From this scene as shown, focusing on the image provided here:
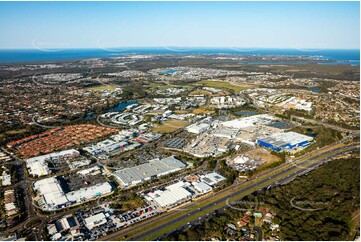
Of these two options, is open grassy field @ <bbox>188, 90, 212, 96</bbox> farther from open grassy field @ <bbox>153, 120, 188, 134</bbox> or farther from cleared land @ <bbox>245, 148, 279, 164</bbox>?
cleared land @ <bbox>245, 148, 279, 164</bbox>

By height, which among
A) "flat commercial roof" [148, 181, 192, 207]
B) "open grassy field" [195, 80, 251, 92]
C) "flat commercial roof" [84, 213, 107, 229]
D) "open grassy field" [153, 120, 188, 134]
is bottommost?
"flat commercial roof" [84, 213, 107, 229]

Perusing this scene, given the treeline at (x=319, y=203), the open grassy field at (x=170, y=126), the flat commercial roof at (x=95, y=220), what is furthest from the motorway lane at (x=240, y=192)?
the open grassy field at (x=170, y=126)

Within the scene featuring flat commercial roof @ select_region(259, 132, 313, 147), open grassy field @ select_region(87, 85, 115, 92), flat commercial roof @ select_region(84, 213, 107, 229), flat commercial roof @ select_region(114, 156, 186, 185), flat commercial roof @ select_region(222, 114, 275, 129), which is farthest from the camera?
open grassy field @ select_region(87, 85, 115, 92)

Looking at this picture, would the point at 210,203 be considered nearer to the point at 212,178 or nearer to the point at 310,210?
the point at 212,178

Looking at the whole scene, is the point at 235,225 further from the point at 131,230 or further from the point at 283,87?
the point at 283,87

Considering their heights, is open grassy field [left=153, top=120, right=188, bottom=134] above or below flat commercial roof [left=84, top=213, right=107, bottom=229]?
above

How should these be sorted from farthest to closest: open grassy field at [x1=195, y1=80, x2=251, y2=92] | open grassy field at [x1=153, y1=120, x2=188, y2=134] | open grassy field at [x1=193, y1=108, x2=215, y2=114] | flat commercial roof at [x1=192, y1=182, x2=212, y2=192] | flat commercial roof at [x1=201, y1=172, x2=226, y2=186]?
Answer: open grassy field at [x1=195, y1=80, x2=251, y2=92], open grassy field at [x1=193, y1=108, x2=215, y2=114], open grassy field at [x1=153, y1=120, x2=188, y2=134], flat commercial roof at [x1=201, y1=172, x2=226, y2=186], flat commercial roof at [x1=192, y1=182, x2=212, y2=192]

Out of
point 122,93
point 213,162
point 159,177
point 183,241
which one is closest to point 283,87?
point 122,93

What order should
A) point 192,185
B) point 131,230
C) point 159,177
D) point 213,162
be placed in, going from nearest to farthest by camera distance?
point 131,230, point 192,185, point 159,177, point 213,162

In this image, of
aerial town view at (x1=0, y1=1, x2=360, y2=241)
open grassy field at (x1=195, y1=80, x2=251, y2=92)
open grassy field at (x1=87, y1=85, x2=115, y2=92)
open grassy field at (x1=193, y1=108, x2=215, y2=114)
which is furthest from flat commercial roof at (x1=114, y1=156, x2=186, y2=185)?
open grassy field at (x1=87, y1=85, x2=115, y2=92)
